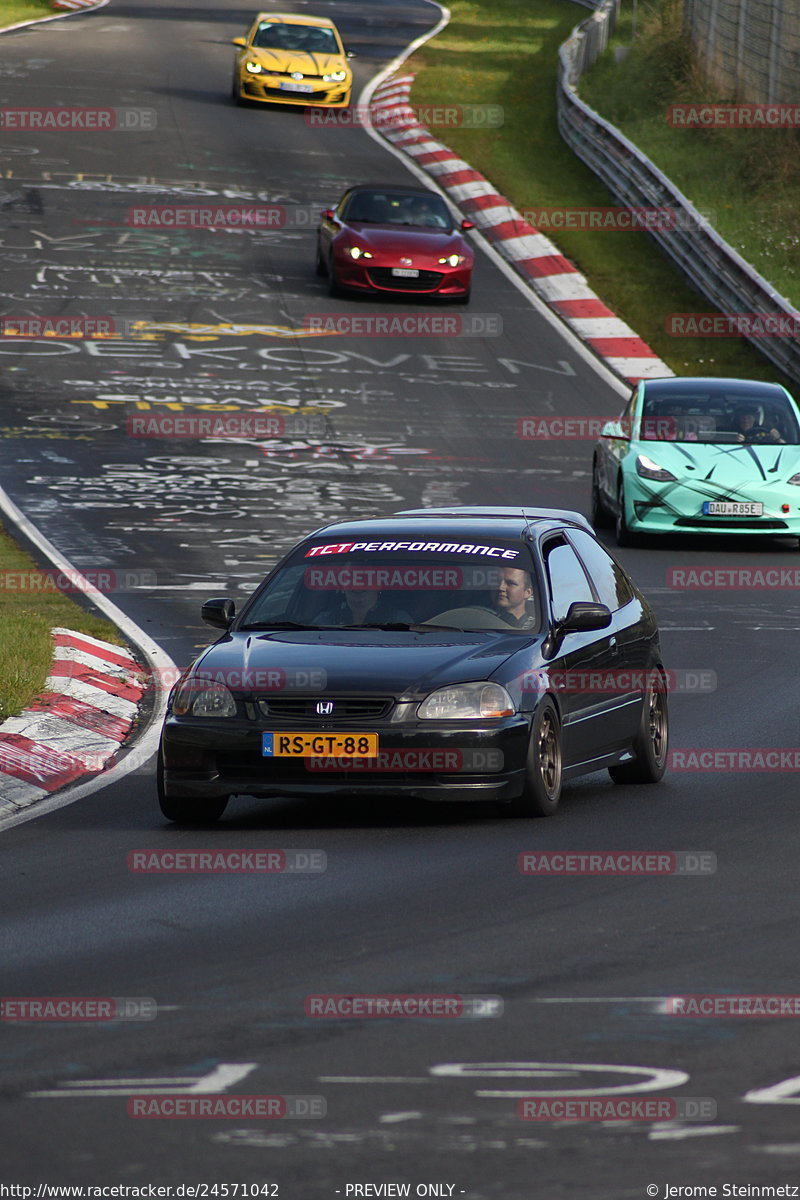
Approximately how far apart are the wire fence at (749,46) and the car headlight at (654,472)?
17502 mm

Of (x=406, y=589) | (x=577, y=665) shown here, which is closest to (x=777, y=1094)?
(x=577, y=665)

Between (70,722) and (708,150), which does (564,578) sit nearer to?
(70,722)

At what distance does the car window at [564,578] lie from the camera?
1040 cm

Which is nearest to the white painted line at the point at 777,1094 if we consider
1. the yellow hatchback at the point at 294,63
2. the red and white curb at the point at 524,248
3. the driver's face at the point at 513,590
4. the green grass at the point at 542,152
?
the driver's face at the point at 513,590

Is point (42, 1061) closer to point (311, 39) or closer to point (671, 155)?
point (671, 155)

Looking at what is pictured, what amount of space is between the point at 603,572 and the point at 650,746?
3.25ft

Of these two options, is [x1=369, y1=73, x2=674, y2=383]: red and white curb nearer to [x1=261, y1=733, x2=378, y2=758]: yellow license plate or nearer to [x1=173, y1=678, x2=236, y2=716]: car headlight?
[x1=173, y1=678, x2=236, y2=716]: car headlight

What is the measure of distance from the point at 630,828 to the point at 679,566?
9.60 m

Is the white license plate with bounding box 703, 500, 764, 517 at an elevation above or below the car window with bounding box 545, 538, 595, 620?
below

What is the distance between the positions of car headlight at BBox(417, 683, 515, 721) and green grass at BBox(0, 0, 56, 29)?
158 ft

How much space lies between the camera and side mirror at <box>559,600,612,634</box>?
32.6 ft

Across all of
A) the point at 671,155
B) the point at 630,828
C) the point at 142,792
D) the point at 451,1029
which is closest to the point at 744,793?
the point at 630,828

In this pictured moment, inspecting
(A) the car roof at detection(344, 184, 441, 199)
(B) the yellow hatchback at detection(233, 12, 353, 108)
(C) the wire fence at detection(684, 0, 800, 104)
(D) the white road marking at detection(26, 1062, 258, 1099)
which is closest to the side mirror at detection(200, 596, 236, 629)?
(D) the white road marking at detection(26, 1062, 258, 1099)

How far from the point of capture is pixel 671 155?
1459 inches
